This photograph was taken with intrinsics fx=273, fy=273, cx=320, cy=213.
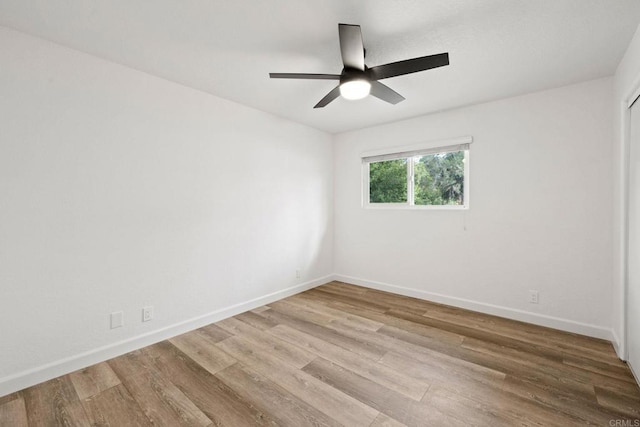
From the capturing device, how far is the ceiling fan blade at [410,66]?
5.48 ft

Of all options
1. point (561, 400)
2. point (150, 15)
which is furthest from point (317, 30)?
point (561, 400)

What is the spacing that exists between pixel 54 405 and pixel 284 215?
8.56 feet

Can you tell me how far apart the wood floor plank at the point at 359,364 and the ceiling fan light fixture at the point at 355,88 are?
6.85 feet

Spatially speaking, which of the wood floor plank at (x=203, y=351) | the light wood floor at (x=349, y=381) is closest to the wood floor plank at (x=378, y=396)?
the light wood floor at (x=349, y=381)

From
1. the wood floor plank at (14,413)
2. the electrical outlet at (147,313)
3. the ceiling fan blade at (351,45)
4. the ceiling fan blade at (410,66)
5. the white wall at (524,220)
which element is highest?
the ceiling fan blade at (351,45)

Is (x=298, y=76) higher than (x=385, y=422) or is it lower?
higher

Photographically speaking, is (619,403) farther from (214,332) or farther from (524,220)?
(214,332)

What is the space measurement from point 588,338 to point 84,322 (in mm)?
4340

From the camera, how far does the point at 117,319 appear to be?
7.42 feet

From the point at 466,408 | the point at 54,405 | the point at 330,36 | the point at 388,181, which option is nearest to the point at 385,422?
the point at 466,408

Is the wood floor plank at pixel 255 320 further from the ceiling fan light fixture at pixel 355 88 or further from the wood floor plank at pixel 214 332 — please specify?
the ceiling fan light fixture at pixel 355 88

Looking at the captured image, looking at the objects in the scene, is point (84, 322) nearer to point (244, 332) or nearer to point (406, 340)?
point (244, 332)

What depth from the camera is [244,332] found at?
268cm

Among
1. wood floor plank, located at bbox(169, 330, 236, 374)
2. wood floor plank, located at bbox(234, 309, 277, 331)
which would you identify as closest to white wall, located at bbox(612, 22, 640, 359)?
wood floor plank, located at bbox(234, 309, 277, 331)
